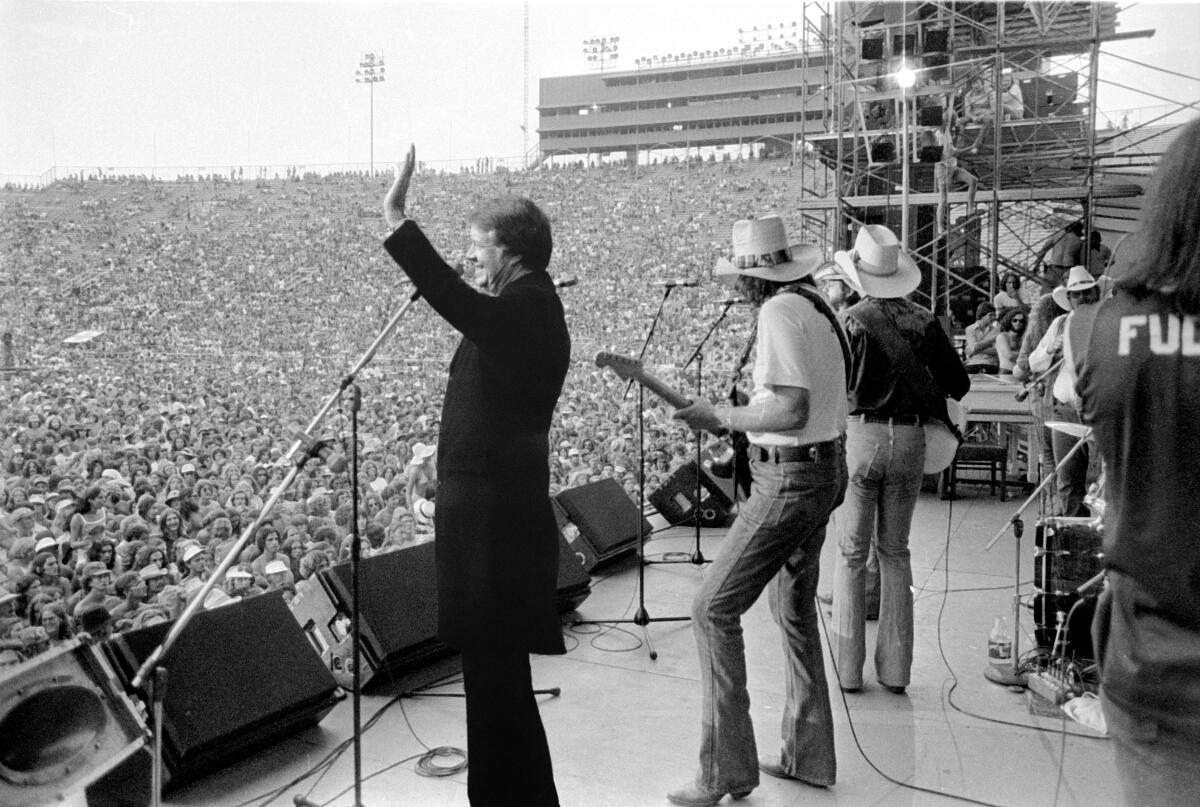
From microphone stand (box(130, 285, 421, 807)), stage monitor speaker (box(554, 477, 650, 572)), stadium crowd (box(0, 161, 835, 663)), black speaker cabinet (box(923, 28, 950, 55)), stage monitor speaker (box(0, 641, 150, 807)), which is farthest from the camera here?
black speaker cabinet (box(923, 28, 950, 55))

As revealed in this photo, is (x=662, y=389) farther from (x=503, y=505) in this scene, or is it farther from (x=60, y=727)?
(x=60, y=727)

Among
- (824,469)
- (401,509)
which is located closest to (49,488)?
(401,509)

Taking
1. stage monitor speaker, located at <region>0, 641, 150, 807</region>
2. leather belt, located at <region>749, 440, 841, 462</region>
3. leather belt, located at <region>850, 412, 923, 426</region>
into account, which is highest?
leather belt, located at <region>749, 440, 841, 462</region>

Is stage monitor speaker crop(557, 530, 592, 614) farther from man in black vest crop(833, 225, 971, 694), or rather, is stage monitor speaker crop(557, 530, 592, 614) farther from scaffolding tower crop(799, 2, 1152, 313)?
scaffolding tower crop(799, 2, 1152, 313)

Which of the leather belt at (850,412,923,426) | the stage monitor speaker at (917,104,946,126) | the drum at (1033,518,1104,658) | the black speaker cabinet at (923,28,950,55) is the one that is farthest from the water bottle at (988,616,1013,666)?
the black speaker cabinet at (923,28,950,55)

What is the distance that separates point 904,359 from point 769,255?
38.7 inches

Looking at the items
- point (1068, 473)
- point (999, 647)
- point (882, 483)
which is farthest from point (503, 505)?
point (1068, 473)

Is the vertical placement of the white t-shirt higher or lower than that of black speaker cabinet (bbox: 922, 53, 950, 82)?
lower

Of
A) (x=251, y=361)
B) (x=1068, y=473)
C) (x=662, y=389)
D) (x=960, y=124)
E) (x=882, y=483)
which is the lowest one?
(x=251, y=361)

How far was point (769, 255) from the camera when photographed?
7.64 feet

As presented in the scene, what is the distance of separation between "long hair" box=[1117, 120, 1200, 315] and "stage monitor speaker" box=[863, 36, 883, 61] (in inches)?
350

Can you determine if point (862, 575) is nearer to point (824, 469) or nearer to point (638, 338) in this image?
point (824, 469)

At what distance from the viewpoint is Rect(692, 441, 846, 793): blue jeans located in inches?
87.0

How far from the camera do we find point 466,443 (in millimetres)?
1848
